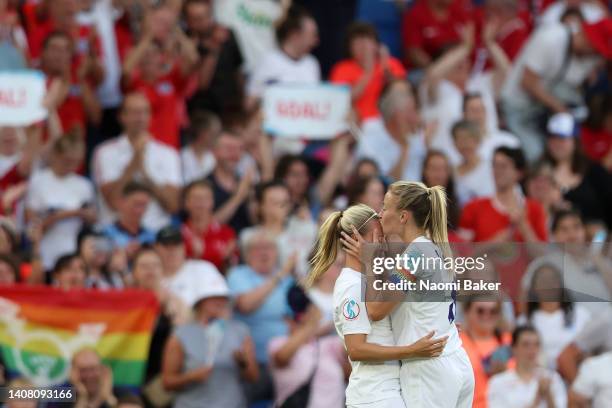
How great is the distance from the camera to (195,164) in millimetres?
13414

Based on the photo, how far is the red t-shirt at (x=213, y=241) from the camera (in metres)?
12.1

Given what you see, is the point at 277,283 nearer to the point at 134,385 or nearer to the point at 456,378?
the point at 134,385

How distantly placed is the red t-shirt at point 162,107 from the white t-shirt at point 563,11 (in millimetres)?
3910

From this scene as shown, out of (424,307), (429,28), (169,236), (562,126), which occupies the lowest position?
(424,307)

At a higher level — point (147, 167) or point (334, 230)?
point (147, 167)

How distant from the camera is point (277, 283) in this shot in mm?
11414

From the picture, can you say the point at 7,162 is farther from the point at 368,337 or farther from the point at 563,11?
the point at 563,11

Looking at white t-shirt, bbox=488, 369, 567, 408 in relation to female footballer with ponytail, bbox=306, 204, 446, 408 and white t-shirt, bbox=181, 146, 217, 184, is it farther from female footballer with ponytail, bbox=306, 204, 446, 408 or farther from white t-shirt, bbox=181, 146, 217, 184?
white t-shirt, bbox=181, 146, 217, 184

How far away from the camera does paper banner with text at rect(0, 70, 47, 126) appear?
39.6 feet

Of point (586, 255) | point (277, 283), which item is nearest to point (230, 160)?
point (277, 283)

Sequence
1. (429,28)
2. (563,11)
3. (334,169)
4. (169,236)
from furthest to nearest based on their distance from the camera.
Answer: (563,11), (429,28), (334,169), (169,236)

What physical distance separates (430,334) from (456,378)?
0.91 ft

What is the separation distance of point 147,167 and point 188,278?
1757mm

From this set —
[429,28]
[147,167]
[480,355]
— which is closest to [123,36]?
[147,167]
